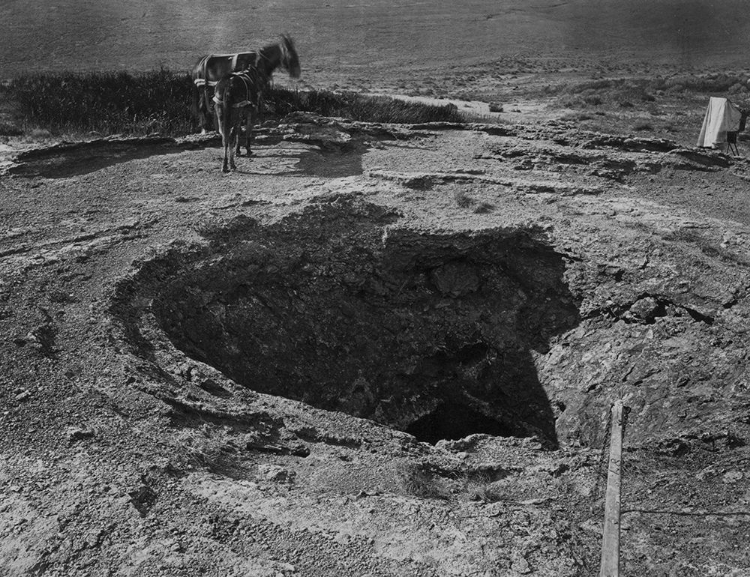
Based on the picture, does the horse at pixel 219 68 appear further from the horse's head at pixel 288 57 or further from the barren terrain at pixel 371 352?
the barren terrain at pixel 371 352

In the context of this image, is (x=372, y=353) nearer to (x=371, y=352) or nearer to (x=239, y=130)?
(x=371, y=352)

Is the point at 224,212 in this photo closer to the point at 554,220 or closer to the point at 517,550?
the point at 554,220

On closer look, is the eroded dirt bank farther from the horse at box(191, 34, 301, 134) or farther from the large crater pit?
the horse at box(191, 34, 301, 134)

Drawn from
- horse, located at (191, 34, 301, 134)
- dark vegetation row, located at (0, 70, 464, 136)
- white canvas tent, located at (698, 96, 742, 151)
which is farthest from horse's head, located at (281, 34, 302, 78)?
white canvas tent, located at (698, 96, 742, 151)

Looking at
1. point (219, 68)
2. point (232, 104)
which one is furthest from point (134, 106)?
point (232, 104)

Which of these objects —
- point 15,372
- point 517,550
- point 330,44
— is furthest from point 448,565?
point 330,44

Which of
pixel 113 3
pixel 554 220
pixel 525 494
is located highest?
pixel 113 3
